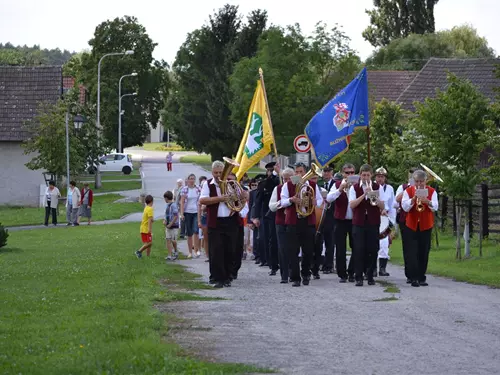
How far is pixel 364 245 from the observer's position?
1836cm

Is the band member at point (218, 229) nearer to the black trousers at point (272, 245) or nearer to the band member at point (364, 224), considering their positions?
the band member at point (364, 224)

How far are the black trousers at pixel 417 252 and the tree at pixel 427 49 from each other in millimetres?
70433

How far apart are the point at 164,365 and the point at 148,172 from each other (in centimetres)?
7699

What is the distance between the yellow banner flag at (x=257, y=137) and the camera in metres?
21.1

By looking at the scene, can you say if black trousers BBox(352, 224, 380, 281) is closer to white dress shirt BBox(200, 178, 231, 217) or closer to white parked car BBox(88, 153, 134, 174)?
white dress shirt BBox(200, 178, 231, 217)

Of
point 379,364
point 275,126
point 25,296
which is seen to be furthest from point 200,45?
point 379,364

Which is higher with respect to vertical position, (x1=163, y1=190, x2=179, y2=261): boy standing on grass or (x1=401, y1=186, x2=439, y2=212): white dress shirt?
(x1=401, y1=186, x2=439, y2=212): white dress shirt

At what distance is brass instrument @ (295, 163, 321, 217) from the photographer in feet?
59.8

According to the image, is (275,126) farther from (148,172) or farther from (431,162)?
(148,172)

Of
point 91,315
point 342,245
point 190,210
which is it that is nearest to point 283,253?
point 342,245

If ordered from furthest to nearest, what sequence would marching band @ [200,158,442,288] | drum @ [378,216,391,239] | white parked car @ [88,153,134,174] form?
white parked car @ [88,153,134,174]
drum @ [378,216,391,239]
marching band @ [200,158,442,288]

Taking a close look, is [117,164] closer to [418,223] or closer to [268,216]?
[268,216]

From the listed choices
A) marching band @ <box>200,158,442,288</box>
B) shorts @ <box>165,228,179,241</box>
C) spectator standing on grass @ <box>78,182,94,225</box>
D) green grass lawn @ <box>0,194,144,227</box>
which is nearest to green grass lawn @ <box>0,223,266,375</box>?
shorts @ <box>165,228,179,241</box>

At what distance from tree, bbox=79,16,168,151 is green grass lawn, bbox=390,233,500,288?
69.4 metres
